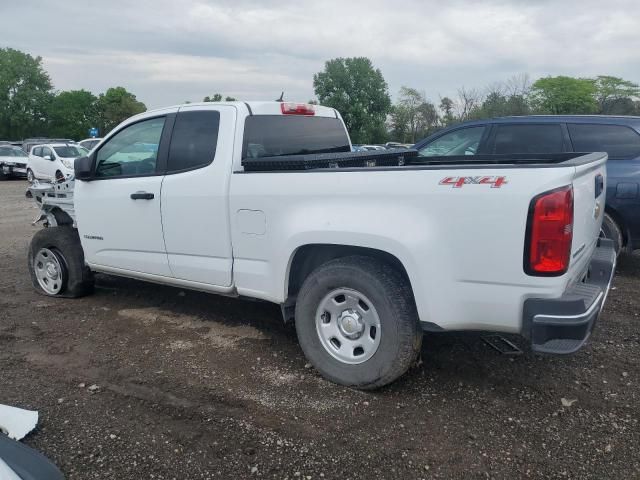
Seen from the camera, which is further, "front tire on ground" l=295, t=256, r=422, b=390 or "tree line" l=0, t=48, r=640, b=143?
"tree line" l=0, t=48, r=640, b=143

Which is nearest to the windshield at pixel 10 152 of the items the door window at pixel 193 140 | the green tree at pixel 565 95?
the door window at pixel 193 140

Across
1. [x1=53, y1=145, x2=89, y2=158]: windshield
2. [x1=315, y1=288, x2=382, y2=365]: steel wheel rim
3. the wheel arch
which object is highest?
[x1=53, y1=145, x2=89, y2=158]: windshield

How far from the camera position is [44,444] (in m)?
2.92

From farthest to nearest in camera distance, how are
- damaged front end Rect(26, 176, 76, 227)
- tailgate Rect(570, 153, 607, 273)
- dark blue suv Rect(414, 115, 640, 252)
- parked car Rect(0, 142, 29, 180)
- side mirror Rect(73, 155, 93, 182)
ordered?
1. parked car Rect(0, 142, 29, 180)
2. dark blue suv Rect(414, 115, 640, 252)
3. damaged front end Rect(26, 176, 76, 227)
4. side mirror Rect(73, 155, 93, 182)
5. tailgate Rect(570, 153, 607, 273)

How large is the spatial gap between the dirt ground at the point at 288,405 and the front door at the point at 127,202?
1.99 feet

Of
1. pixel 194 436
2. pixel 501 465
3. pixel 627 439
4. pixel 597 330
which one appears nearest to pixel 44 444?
pixel 194 436

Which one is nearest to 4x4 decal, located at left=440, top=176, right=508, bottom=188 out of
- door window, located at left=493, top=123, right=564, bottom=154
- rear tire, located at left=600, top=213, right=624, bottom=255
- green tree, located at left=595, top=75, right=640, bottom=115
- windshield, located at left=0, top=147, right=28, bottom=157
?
rear tire, located at left=600, top=213, right=624, bottom=255

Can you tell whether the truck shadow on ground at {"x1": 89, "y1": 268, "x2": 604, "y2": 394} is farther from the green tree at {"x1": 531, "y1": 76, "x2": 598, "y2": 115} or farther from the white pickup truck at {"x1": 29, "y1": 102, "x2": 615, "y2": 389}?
the green tree at {"x1": 531, "y1": 76, "x2": 598, "y2": 115}

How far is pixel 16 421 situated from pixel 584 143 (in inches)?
236

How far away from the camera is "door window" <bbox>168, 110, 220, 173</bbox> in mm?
4137

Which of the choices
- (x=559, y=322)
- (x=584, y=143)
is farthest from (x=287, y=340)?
(x=584, y=143)

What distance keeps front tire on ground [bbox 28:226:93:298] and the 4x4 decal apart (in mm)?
3940

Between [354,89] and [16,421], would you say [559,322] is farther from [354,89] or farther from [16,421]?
[354,89]

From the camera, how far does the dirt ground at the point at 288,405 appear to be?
2760 millimetres
